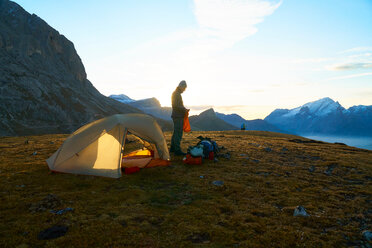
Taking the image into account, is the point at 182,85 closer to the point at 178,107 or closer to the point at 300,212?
the point at 178,107

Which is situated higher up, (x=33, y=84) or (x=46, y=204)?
(x=33, y=84)

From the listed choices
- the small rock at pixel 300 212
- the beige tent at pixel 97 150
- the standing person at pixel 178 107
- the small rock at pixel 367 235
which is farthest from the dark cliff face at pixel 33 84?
the small rock at pixel 367 235

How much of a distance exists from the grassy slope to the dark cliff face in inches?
4232

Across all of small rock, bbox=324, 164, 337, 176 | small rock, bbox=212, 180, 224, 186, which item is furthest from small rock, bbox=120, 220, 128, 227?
small rock, bbox=324, 164, 337, 176

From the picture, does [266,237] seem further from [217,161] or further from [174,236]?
[217,161]

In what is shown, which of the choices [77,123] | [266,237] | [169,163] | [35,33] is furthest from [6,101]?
[266,237]

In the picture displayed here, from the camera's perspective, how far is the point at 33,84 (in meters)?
136

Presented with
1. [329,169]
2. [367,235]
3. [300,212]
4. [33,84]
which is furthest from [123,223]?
[33,84]

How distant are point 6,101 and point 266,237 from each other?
143m

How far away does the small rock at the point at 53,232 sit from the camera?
5.43m

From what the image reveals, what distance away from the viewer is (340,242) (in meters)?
5.55

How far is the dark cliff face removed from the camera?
4496 inches

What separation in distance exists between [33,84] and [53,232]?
Result: 160 metres

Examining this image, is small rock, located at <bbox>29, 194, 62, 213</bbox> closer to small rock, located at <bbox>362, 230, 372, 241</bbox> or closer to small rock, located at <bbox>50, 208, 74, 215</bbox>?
small rock, located at <bbox>50, 208, 74, 215</bbox>
